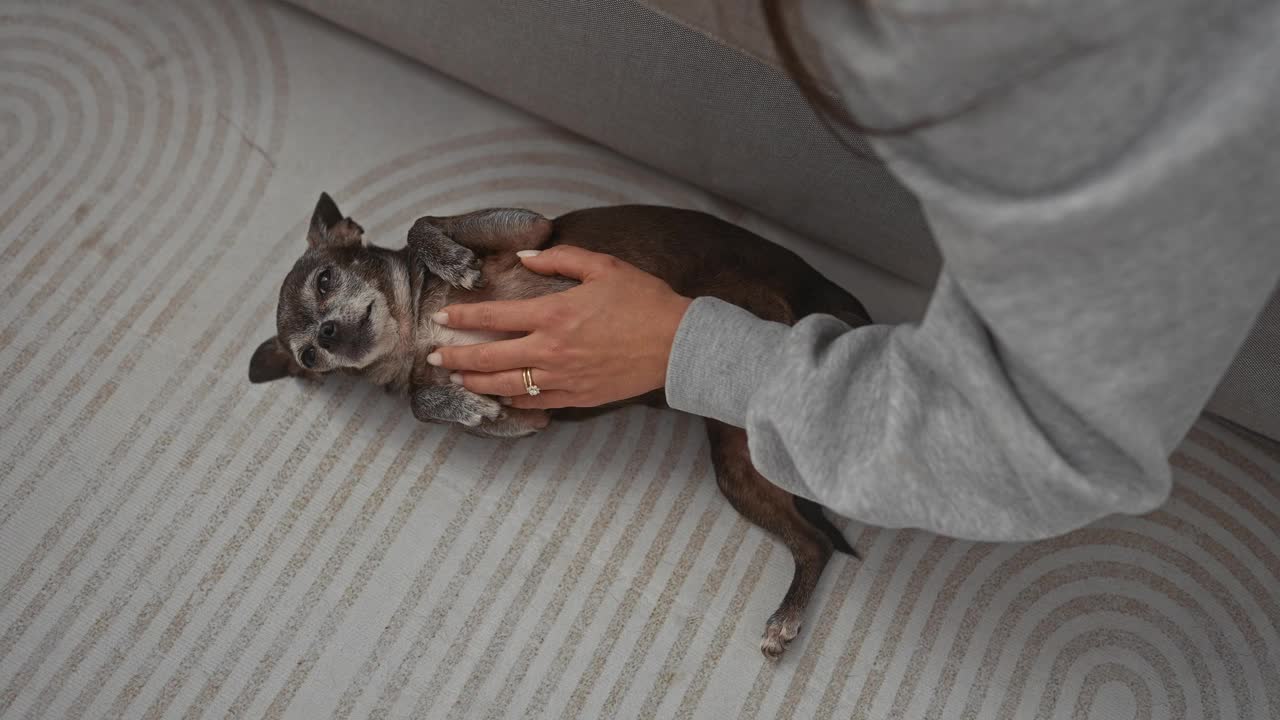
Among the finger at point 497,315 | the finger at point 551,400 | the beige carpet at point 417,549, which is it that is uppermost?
the finger at point 497,315

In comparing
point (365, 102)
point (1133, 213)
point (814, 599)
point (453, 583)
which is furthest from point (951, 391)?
point (365, 102)

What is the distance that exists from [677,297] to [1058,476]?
0.64m

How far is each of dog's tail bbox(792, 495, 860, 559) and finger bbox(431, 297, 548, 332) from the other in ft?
1.85

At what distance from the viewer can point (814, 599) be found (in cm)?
154

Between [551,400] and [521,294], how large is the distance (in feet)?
0.67

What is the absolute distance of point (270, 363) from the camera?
160 cm

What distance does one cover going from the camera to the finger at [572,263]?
1349 mm

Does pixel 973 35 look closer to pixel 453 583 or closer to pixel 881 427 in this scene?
pixel 881 427

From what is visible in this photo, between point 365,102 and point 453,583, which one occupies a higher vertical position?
point 365,102

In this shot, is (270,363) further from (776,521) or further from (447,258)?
(776,521)

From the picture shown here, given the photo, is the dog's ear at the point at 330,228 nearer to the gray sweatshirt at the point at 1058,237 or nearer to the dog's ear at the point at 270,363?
the dog's ear at the point at 270,363

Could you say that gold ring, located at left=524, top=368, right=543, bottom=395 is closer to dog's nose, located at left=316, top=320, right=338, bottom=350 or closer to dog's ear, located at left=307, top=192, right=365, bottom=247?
dog's nose, located at left=316, top=320, right=338, bottom=350

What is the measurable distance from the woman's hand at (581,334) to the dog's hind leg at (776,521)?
22 centimetres

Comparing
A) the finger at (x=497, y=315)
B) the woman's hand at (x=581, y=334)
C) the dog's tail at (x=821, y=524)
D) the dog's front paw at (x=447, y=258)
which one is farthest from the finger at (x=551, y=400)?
the dog's tail at (x=821, y=524)
